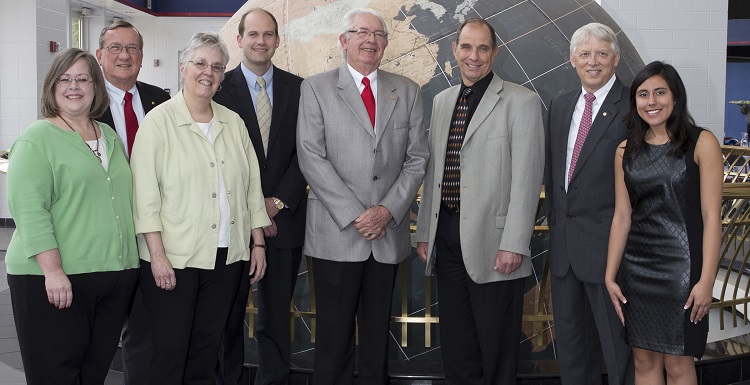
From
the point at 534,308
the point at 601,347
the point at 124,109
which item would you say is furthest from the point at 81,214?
the point at 534,308

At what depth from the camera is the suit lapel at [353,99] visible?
2.95 metres

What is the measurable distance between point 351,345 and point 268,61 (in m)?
1.26

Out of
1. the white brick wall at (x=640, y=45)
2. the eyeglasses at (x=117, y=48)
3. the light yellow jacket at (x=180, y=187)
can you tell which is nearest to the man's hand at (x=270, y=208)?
the light yellow jacket at (x=180, y=187)

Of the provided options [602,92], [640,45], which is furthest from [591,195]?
[640,45]

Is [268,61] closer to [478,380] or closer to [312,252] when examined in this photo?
[312,252]

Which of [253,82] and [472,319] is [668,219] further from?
[253,82]

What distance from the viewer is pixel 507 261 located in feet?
9.50

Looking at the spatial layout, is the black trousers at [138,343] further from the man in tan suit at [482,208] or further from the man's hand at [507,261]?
the man's hand at [507,261]

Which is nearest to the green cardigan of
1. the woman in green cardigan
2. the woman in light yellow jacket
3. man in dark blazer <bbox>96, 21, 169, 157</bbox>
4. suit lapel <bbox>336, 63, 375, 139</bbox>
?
the woman in green cardigan

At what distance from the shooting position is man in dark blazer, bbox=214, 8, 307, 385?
3121 millimetres

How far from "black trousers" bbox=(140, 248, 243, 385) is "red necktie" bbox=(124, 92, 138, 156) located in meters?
0.63

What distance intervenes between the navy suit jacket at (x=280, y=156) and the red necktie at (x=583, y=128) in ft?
3.60

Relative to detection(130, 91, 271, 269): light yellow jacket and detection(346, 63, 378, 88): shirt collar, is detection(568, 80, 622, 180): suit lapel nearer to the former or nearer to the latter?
detection(346, 63, 378, 88): shirt collar

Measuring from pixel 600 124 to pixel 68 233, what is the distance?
1916 mm
